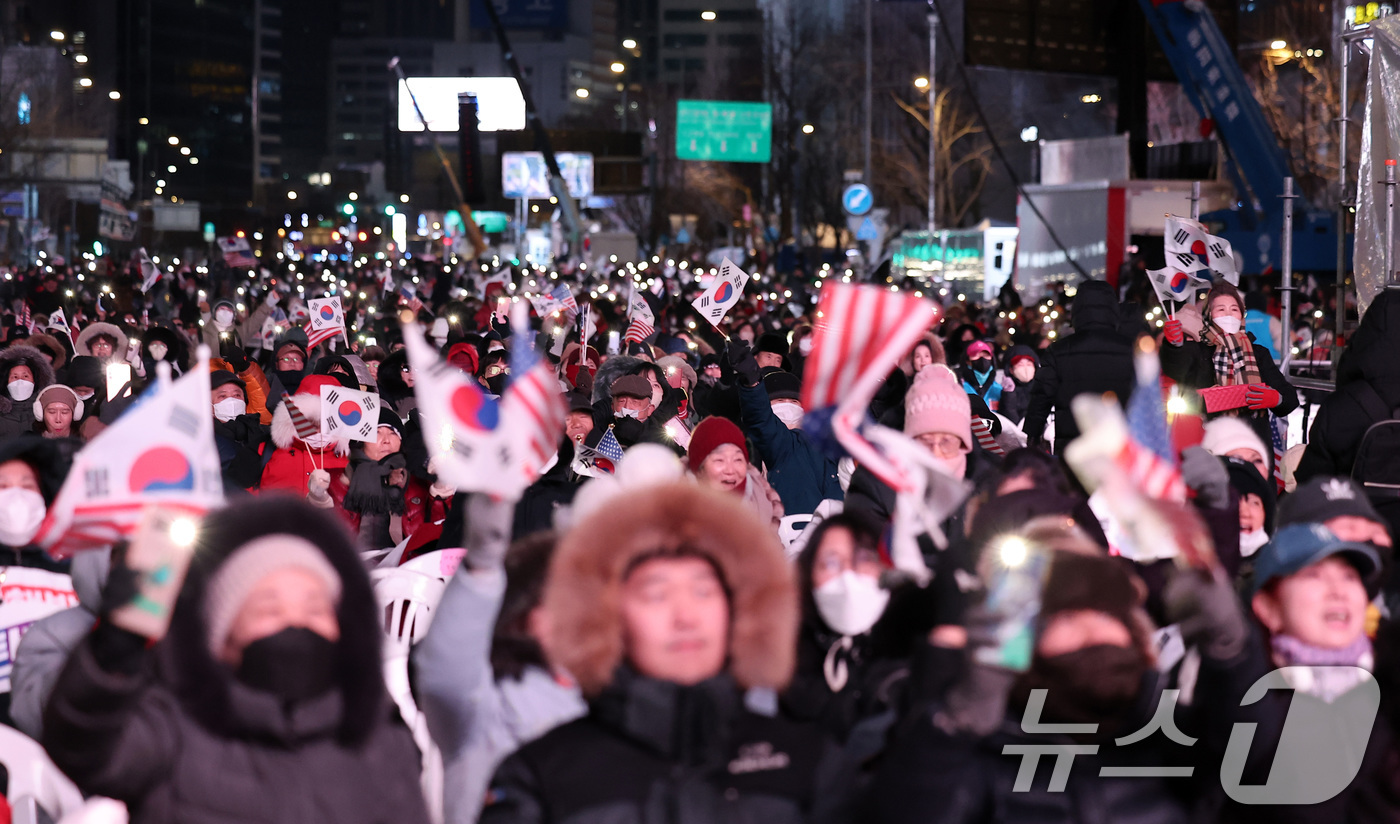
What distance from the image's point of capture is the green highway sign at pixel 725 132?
54781mm

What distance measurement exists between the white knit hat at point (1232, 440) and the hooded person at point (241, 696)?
10.9 ft

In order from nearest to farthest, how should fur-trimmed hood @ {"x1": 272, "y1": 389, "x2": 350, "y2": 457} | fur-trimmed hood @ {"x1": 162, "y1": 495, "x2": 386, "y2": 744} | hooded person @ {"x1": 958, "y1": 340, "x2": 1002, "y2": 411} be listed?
1. fur-trimmed hood @ {"x1": 162, "y1": 495, "x2": 386, "y2": 744}
2. fur-trimmed hood @ {"x1": 272, "y1": 389, "x2": 350, "y2": 457}
3. hooded person @ {"x1": 958, "y1": 340, "x2": 1002, "y2": 411}

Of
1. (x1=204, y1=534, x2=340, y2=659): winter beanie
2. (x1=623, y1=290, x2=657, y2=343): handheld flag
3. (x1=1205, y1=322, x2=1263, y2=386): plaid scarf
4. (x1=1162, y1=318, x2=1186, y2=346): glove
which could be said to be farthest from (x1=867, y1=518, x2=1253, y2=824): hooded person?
(x1=623, y1=290, x2=657, y2=343): handheld flag

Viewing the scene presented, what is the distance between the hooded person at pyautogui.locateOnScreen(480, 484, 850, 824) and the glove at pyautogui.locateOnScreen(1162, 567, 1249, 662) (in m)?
0.75

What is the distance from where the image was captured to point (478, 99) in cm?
10950

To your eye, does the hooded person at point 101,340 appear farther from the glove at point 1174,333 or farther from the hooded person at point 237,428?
the glove at point 1174,333

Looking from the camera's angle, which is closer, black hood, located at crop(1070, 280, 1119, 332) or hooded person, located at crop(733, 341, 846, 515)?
hooded person, located at crop(733, 341, 846, 515)

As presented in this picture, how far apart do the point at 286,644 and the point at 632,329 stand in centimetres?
1149

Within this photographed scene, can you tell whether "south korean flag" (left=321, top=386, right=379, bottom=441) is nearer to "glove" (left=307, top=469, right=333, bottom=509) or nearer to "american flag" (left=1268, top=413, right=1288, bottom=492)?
"glove" (left=307, top=469, right=333, bottom=509)

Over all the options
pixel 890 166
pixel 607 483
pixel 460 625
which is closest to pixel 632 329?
pixel 607 483

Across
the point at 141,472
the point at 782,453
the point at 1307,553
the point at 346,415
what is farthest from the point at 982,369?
the point at 141,472

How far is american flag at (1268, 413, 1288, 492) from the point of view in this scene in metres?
8.96

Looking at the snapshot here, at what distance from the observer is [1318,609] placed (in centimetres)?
356

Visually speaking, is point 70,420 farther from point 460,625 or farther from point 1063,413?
point 460,625
